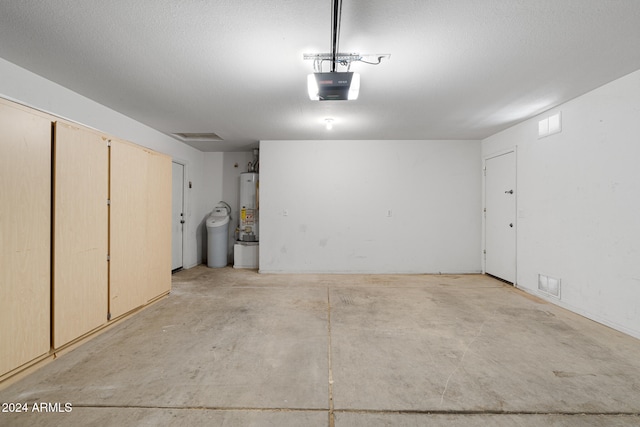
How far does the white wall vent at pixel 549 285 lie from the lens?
130 inches

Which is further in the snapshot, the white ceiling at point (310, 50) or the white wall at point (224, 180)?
the white wall at point (224, 180)

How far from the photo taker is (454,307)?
326cm

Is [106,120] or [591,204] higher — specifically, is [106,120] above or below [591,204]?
above

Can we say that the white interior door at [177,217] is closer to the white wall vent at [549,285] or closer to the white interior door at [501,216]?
the white interior door at [501,216]

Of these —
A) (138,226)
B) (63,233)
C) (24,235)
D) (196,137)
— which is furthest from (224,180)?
(24,235)

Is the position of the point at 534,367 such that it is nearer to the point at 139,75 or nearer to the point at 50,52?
the point at 139,75

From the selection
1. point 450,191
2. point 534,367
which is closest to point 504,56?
point 534,367

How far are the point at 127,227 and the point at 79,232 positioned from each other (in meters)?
0.55

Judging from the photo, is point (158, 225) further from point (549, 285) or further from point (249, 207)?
point (549, 285)

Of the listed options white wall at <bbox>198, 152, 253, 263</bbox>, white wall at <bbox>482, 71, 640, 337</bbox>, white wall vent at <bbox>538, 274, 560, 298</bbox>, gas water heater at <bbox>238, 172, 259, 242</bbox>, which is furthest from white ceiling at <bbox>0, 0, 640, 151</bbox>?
white wall at <bbox>198, 152, 253, 263</bbox>

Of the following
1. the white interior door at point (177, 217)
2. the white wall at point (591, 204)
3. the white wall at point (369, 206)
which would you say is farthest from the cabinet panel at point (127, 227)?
the white wall at point (591, 204)

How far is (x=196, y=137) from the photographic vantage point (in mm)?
4770

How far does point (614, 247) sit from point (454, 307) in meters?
1.67

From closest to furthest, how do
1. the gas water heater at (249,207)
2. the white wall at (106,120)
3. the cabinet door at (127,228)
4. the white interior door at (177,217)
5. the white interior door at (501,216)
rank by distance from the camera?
A: the white wall at (106,120) < the cabinet door at (127,228) < the white interior door at (501,216) < the white interior door at (177,217) < the gas water heater at (249,207)
